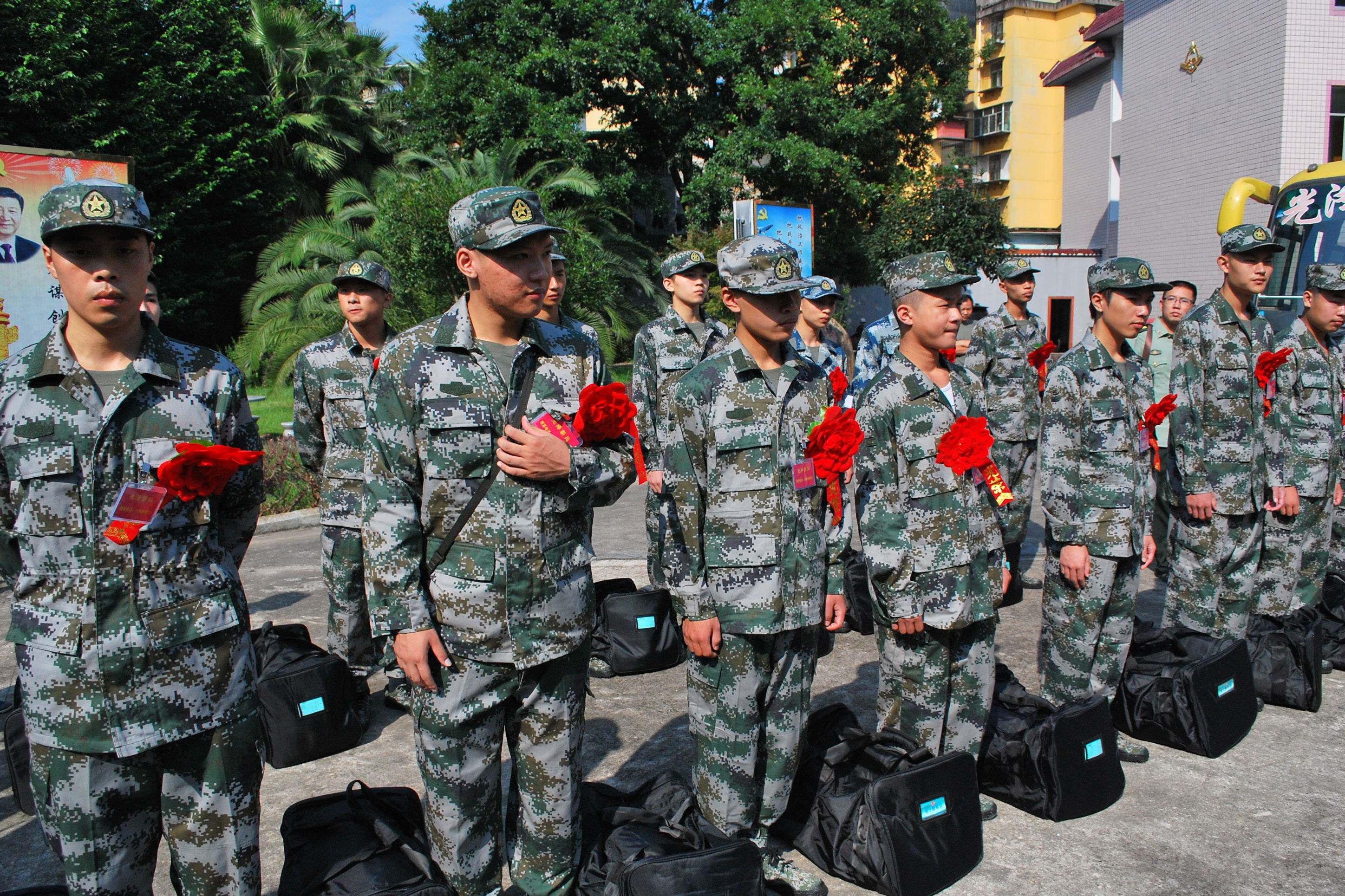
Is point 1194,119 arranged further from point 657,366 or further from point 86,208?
point 86,208

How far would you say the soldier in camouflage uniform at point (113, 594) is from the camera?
2.34 metres

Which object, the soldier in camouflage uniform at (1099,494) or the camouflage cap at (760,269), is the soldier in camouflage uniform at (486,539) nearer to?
the camouflage cap at (760,269)

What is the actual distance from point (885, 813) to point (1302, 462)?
12.5ft

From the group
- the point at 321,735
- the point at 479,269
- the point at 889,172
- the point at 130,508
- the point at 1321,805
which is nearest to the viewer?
the point at 130,508

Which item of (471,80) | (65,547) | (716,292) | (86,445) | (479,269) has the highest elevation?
(471,80)

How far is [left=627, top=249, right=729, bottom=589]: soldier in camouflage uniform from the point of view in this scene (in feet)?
19.2

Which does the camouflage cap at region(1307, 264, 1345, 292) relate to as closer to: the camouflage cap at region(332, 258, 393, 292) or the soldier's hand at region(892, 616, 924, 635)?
the soldier's hand at region(892, 616, 924, 635)

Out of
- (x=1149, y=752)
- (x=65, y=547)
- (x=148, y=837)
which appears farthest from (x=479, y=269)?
(x=1149, y=752)

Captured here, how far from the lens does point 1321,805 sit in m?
3.78

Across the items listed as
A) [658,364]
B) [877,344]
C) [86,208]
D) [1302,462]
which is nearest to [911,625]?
[86,208]

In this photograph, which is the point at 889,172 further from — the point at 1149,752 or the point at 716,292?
the point at 1149,752

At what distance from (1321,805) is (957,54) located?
73.4 ft

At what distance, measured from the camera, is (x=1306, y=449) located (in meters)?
5.39

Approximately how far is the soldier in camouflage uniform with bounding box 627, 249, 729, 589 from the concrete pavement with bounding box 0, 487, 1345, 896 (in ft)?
3.82
